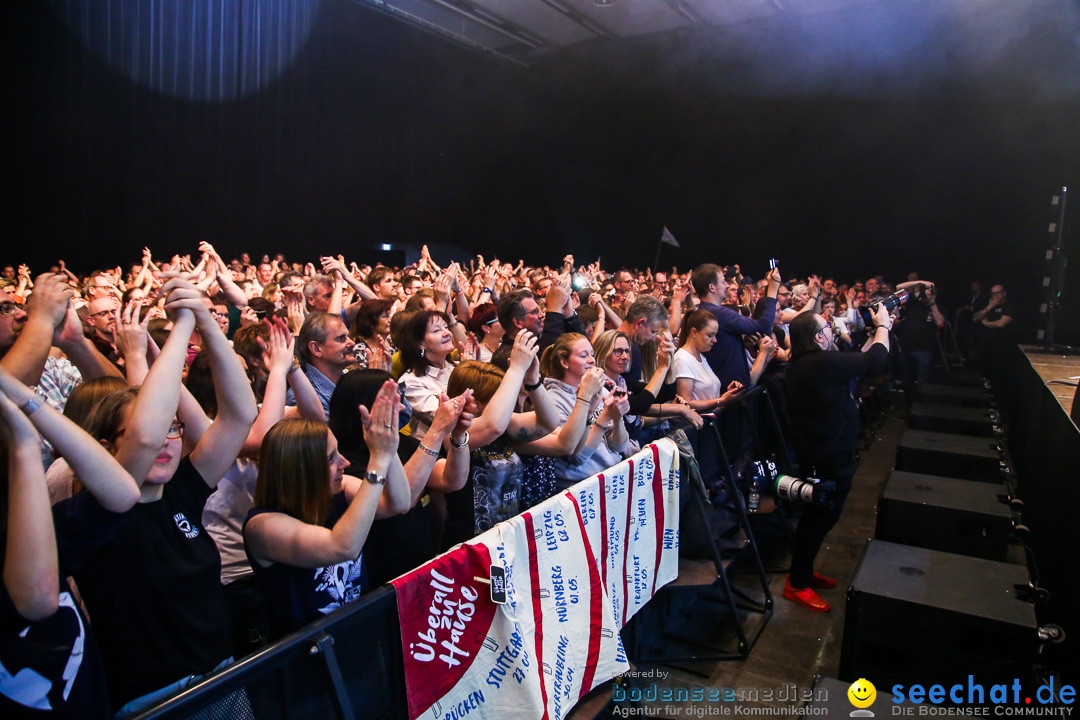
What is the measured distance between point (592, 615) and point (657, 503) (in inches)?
28.7

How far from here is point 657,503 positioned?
3188 mm

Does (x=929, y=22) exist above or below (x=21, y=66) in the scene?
above

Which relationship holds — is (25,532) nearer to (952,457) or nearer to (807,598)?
(807,598)

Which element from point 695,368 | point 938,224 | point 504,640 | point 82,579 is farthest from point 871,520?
point 938,224

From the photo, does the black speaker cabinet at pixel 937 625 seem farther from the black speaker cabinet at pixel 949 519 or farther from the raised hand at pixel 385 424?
the raised hand at pixel 385 424

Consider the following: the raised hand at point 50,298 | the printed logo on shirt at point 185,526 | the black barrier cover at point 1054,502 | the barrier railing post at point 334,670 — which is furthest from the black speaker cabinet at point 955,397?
the raised hand at point 50,298

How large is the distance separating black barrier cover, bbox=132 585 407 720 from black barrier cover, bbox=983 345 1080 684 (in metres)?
2.73

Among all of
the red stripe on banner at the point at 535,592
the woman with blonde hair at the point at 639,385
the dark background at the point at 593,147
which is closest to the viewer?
the red stripe on banner at the point at 535,592

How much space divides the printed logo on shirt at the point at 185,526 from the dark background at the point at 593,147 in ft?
41.8

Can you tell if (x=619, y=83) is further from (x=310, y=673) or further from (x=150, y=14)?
(x=310, y=673)

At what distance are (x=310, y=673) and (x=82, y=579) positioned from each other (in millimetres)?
577

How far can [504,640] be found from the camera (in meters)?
2.21

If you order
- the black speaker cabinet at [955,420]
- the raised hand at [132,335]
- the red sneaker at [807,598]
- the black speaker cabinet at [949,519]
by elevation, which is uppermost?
the raised hand at [132,335]

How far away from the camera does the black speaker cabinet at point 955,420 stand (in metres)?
6.63
